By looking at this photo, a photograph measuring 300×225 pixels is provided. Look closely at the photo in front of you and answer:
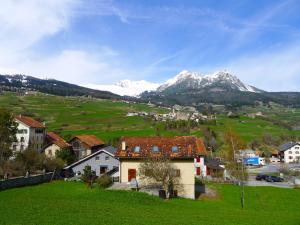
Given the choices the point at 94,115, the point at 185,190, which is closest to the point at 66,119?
the point at 94,115

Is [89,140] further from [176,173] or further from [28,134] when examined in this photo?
[176,173]

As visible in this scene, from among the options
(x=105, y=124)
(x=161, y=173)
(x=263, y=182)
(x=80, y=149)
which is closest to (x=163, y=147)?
(x=161, y=173)

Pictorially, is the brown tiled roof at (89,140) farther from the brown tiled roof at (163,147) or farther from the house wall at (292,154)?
the house wall at (292,154)

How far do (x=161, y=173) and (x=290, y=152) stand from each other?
4134 inches

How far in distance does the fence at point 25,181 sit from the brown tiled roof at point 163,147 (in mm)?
11686

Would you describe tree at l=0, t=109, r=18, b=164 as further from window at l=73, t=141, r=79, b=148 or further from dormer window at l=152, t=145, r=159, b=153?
window at l=73, t=141, r=79, b=148

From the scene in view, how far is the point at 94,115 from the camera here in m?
165

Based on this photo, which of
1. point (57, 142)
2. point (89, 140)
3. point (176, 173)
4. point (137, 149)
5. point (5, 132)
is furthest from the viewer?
point (89, 140)

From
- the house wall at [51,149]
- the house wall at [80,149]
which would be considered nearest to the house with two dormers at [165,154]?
the house wall at [80,149]

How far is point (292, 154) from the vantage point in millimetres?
135750

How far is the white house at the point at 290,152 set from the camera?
5295 inches

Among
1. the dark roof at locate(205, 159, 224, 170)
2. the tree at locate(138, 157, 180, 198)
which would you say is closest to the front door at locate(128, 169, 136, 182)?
the tree at locate(138, 157, 180, 198)

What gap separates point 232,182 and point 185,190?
24619 mm

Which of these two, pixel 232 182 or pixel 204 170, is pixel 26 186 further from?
pixel 204 170
